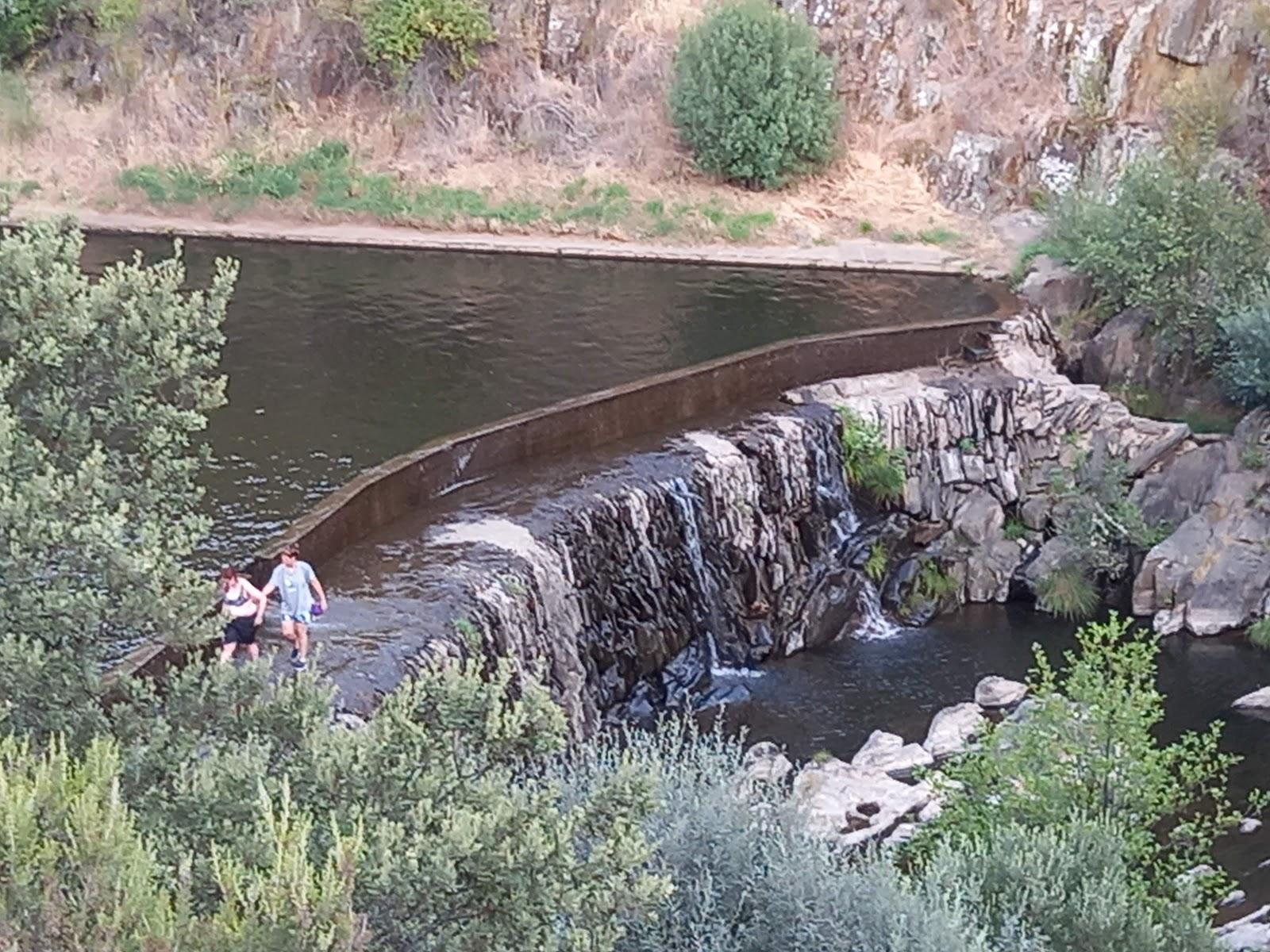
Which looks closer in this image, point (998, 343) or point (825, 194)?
point (998, 343)

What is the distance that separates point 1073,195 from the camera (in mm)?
27953

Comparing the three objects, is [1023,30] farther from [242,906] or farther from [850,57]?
[242,906]

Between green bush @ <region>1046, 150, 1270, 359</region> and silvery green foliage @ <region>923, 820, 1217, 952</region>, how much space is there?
1463cm

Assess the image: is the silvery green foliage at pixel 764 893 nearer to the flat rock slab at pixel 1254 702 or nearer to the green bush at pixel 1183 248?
the flat rock slab at pixel 1254 702

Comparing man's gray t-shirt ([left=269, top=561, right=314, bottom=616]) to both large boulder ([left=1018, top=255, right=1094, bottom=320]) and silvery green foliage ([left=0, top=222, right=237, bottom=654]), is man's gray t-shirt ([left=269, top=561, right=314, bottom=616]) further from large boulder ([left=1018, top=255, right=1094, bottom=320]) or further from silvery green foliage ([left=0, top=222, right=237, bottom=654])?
large boulder ([left=1018, top=255, right=1094, bottom=320])

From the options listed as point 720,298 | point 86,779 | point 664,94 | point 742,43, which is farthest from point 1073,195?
point 86,779

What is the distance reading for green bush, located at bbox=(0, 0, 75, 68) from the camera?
3766 centimetres

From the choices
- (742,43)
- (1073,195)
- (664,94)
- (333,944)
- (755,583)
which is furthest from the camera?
(664,94)

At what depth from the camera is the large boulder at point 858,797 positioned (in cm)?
1538

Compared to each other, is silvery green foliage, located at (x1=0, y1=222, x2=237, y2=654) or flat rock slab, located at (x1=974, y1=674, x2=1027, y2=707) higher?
silvery green foliage, located at (x1=0, y1=222, x2=237, y2=654)

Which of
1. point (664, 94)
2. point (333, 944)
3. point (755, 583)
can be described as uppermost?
point (664, 94)

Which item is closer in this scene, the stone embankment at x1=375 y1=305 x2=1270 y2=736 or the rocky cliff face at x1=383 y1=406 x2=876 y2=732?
the rocky cliff face at x1=383 y1=406 x2=876 y2=732

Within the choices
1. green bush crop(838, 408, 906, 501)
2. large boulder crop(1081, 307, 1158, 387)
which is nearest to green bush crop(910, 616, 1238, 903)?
green bush crop(838, 408, 906, 501)

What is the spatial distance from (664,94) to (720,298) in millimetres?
8342
